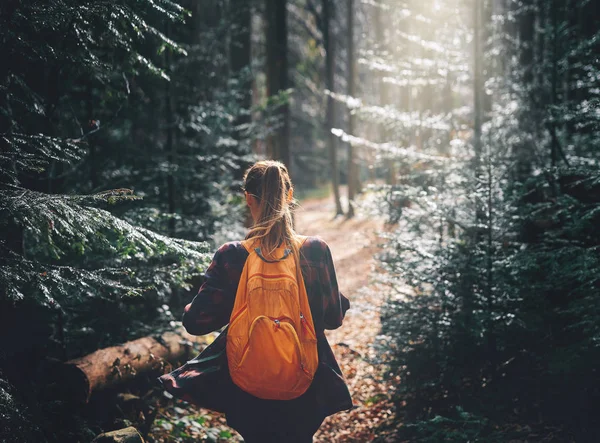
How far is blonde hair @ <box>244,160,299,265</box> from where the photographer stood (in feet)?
8.68

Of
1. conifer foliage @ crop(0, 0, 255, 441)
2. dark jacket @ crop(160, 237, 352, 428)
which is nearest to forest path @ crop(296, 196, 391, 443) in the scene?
dark jacket @ crop(160, 237, 352, 428)

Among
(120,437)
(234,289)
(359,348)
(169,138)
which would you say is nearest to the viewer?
(234,289)

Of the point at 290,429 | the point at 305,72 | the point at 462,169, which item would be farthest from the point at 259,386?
the point at 305,72

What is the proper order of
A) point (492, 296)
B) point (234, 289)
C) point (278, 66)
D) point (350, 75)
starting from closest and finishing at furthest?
point (234, 289) < point (492, 296) < point (278, 66) < point (350, 75)

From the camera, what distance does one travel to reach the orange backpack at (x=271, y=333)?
2.45 metres

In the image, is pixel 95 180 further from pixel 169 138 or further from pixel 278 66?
pixel 278 66

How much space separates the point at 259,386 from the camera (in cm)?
250

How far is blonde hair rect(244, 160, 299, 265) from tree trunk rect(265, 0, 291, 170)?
9.80 m

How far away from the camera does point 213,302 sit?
104 inches

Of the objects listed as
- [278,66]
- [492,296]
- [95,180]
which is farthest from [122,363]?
[278,66]

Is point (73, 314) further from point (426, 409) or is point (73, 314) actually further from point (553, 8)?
point (553, 8)

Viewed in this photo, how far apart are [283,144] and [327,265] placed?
33.6 feet

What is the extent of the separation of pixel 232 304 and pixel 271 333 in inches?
14.1

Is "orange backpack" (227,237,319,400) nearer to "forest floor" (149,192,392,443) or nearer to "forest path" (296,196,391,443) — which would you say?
"forest path" (296,196,391,443)
